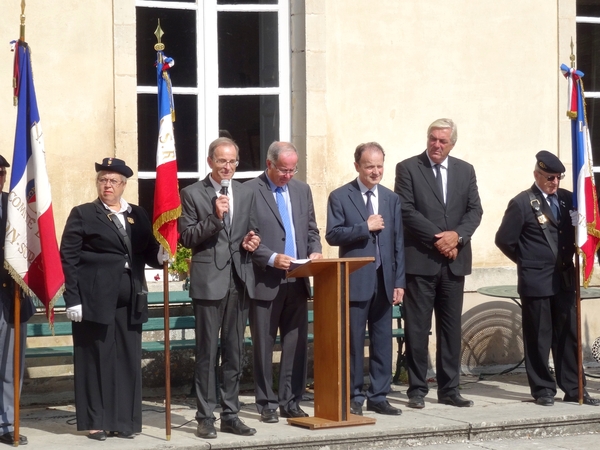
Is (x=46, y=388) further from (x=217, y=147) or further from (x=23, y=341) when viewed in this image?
(x=217, y=147)

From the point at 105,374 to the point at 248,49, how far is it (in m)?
3.60

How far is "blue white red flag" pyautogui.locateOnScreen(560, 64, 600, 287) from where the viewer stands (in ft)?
27.3

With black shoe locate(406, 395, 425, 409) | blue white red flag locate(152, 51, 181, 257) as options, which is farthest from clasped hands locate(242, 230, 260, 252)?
black shoe locate(406, 395, 425, 409)

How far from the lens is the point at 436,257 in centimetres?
820

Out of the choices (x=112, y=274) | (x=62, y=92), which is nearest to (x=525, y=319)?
(x=112, y=274)

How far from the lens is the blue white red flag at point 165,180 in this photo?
6984 mm

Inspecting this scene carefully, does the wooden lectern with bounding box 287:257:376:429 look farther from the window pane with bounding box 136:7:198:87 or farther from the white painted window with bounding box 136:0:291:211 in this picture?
the window pane with bounding box 136:7:198:87

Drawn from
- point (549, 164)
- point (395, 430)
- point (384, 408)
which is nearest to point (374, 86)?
point (549, 164)

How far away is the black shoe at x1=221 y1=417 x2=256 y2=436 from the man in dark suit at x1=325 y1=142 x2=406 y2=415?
969 millimetres

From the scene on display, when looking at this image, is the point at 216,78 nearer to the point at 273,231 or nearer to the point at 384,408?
the point at 273,231

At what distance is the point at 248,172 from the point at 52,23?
6.69ft

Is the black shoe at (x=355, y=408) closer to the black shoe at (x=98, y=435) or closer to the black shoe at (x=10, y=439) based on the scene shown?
the black shoe at (x=98, y=435)

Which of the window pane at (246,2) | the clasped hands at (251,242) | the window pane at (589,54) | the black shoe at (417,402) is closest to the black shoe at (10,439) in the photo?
the clasped hands at (251,242)

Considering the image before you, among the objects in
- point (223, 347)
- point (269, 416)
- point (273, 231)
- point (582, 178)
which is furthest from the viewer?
point (582, 178)
